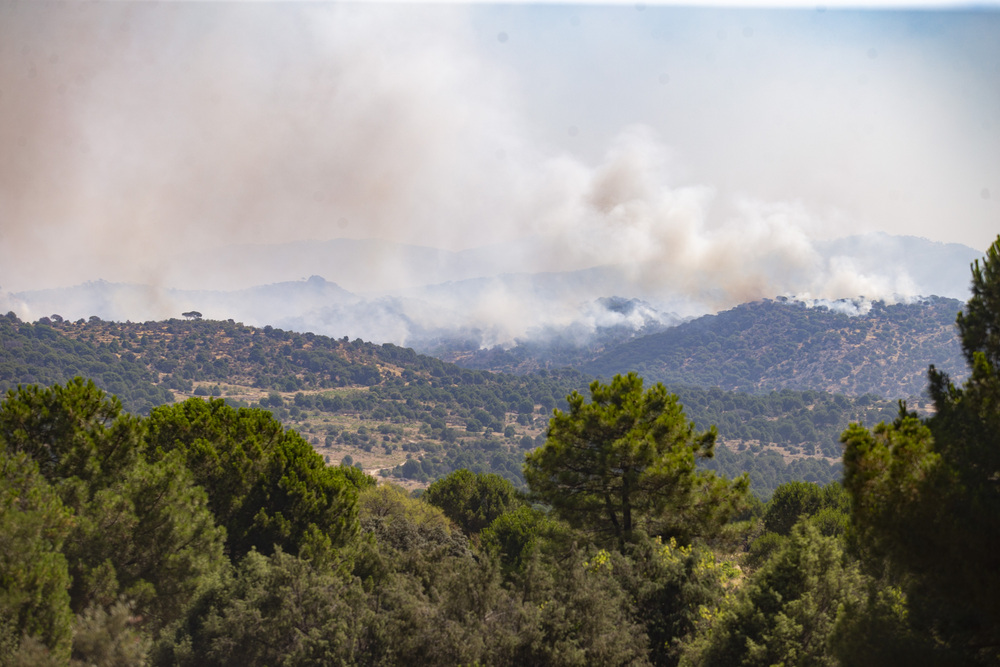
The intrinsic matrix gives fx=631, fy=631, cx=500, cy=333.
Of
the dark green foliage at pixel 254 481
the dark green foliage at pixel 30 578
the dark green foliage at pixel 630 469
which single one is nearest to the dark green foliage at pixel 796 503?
the dark green foliage at pixel 630 469

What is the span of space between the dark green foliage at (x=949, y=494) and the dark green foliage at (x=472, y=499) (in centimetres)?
3771

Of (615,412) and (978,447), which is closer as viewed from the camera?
(978,447)

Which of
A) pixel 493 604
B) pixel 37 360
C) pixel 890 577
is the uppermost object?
pixel 37 360

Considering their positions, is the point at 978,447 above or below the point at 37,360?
below

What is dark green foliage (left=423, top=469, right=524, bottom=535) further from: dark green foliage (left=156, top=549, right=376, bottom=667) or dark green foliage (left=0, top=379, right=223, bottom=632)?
dark green foliage (left=156, top=549, right=376, bottom=667)

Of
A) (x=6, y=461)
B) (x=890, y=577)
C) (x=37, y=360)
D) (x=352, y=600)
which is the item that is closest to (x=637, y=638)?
(x=890, y=577)

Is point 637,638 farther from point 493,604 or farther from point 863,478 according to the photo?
point 863,478

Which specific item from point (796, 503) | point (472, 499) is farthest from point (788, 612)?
point (472, 499)

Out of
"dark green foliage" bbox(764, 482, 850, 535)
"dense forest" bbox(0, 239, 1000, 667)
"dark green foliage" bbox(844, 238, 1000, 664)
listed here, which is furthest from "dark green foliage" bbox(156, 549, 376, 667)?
"dark green foliage" bbox(764, 482, 850, 535)

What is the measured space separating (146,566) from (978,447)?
19423 millimetres

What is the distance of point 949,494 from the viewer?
8578mm

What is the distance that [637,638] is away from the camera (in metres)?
14.2

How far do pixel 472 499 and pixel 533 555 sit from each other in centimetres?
3397

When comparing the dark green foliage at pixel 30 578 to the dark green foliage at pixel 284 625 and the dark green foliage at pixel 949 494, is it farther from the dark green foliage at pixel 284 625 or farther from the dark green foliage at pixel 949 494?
the dark green foliage at pixel 949 494
